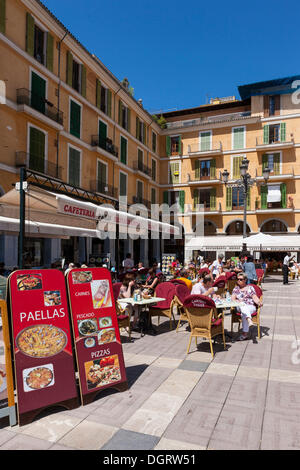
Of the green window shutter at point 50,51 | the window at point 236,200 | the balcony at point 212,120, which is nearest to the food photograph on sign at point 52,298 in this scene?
the green window shutter at point 50,51

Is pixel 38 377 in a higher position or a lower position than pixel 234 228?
lower

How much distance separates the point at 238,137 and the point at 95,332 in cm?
2862

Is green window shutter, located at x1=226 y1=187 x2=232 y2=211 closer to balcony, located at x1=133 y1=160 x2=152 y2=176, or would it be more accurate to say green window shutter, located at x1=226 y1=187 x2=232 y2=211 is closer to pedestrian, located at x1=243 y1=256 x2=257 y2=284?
balcony, located at x1=133 y1=160 x2=152 y2=176

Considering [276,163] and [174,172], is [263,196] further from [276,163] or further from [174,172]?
[174,172]

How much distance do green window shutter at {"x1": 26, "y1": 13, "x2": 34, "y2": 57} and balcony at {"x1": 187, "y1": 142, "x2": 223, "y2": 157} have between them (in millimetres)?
16849

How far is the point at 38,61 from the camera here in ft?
56.9

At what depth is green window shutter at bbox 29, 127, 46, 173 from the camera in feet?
55.0

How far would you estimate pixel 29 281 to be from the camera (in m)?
3.73

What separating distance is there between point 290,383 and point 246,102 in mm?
30897

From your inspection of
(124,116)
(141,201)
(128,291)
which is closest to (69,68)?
(124,116)

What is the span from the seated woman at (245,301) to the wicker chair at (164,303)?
1486mm

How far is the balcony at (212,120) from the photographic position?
2937 centimetres
